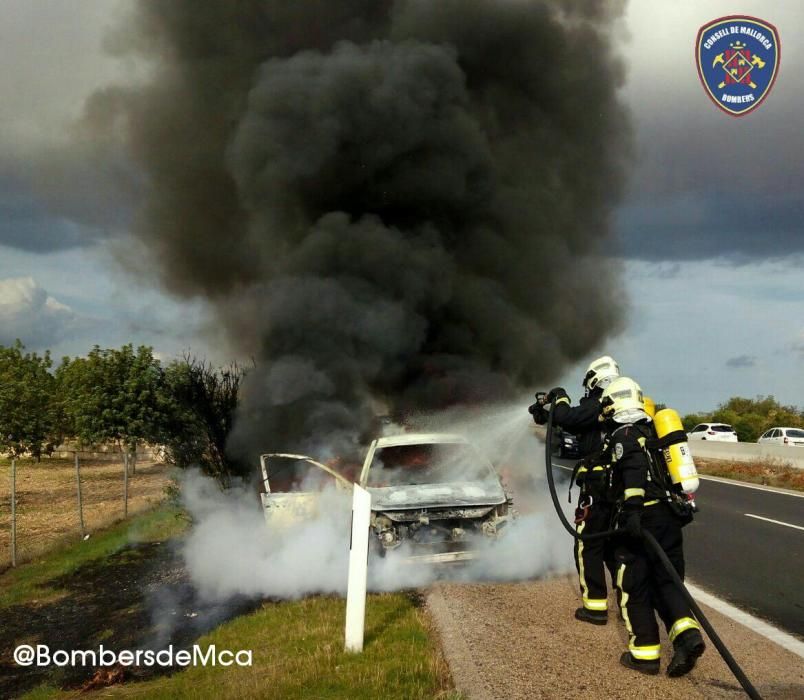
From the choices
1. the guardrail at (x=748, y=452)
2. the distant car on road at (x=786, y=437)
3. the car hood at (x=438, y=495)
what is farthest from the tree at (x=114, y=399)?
the car hood at (x=438, y=495)

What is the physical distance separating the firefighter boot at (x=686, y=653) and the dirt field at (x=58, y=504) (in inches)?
398

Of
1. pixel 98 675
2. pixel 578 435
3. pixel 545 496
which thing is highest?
pixel 578 435

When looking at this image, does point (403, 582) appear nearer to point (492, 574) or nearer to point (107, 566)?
point (492, 574)

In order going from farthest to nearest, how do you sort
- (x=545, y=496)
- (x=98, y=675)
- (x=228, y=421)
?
1. (x=228, y=421)
2. (x=545, y=496)
3. (x=98, y=675)

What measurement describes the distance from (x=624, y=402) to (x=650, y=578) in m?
1.00

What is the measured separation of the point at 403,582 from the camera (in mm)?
6004

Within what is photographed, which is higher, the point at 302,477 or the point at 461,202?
the point at 461,202

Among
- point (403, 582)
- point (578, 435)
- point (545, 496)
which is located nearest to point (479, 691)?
point (578, 435)

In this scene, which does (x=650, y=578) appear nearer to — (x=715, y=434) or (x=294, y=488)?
(x=294, y=488)

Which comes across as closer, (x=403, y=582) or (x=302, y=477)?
(x=403, y=582)

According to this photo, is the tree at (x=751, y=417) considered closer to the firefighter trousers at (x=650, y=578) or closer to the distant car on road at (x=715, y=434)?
the distant car on road at (x=715, y=434)

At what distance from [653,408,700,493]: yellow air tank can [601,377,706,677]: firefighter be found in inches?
2.6

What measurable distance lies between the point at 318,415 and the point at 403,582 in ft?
17.0

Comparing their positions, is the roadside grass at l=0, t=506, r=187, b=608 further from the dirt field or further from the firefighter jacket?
the firefighter jacket
